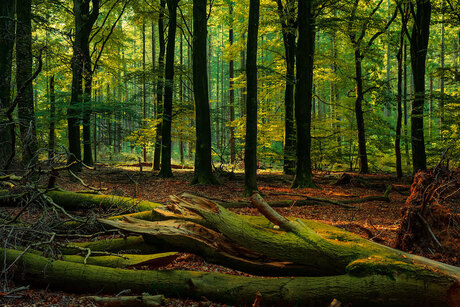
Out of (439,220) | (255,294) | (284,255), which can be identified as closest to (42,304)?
(255,294)

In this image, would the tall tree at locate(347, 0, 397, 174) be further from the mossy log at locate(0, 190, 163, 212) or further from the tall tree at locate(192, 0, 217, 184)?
the mossy log at locate(0, 190, 163, 212)

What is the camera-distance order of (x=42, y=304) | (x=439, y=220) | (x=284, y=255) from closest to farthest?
(x=42, y=304) → (x=284, y=255) → (x=439, y=220)

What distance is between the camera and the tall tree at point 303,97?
36.3 feet

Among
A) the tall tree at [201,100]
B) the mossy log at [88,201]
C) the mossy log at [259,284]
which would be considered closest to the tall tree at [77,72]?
the tall tree at [201,100]

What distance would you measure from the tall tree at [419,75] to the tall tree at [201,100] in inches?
356

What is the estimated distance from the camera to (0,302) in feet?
9.98

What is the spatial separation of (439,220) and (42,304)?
18.7ft

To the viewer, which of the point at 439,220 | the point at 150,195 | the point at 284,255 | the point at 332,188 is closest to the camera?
the point at 284,255

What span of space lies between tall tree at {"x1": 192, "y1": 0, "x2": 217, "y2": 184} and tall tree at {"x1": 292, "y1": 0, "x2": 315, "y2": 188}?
3517 millimetres

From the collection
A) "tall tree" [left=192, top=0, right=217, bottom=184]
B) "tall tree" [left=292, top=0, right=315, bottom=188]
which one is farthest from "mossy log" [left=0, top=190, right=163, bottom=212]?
"tall tree" [left=292, top=0, right=315, bottom=188]

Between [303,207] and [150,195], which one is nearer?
A: [303,207]

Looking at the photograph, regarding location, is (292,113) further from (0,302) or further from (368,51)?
(0,302)

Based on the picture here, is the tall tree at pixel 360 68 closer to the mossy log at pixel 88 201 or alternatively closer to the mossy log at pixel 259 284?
the mossy log at pixel 88 201

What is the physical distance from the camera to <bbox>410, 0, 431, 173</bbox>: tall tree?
492 inches
